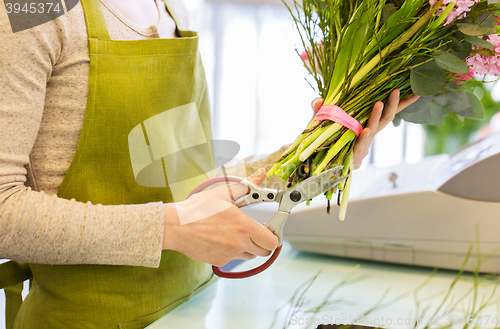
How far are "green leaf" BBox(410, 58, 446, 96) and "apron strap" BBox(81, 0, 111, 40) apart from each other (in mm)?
422

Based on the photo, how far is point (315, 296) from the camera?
0.60 metres

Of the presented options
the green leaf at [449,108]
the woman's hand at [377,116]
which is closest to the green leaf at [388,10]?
the woman's hand at [377,116]

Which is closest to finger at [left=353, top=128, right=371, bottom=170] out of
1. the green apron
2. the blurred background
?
the green apron

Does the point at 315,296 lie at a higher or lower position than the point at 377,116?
lower

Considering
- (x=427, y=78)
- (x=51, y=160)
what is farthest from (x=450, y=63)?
(x=51, y=160)

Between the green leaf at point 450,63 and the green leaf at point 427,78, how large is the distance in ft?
0.05

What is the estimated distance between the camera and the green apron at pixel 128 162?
0.46 m

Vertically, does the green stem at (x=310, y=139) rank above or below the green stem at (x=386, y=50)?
below

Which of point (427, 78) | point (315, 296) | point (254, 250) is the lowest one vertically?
point (315, 296)

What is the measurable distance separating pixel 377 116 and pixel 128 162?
0.36 m

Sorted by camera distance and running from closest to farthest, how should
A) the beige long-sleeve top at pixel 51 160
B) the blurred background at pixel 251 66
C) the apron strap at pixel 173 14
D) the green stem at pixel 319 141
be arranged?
the beige long-sleeve top at pixel 51 160, the green stem at pixel 319 141, the apron strap at pixel 173 14, the blurred background at pixel 251 66

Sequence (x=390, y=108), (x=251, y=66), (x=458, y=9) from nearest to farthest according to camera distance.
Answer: (x=458, y=9) → (x=390, y=108) → (x=251, y=66)

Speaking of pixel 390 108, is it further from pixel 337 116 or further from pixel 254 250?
pixel 254 250

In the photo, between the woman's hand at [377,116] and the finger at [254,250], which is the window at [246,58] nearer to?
the woman's hand at [377,116]
